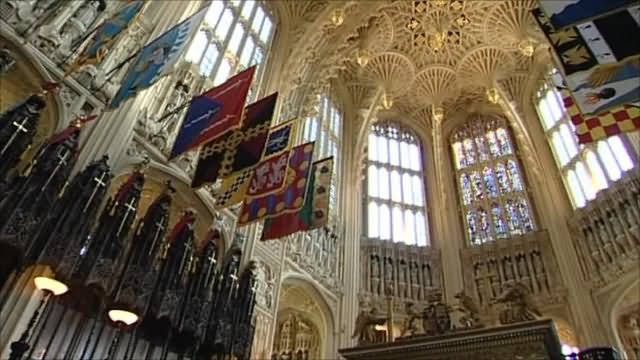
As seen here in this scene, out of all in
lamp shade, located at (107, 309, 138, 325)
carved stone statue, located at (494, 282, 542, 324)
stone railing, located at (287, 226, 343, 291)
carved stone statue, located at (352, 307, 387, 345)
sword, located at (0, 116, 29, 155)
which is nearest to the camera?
carved stone statue, located at (494, 282, 542, 324)

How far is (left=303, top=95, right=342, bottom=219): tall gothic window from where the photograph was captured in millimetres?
18891

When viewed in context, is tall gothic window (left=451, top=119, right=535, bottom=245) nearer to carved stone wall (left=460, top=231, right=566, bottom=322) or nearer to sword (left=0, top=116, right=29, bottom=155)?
carved stone wall (left=460, top=231, right=566, bottom=322)

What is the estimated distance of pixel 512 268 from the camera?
17.6m

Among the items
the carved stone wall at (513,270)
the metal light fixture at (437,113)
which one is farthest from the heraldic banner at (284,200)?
the metal light fixture at (437,113)

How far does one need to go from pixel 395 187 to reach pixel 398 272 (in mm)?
4608

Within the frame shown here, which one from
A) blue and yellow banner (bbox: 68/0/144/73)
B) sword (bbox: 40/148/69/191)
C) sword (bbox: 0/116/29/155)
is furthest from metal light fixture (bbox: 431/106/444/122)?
sword (bbox: 0/116/29/155)

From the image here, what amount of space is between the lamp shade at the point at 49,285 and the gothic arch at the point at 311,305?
7799 mm

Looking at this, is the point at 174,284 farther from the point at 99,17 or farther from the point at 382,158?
the point at 382,158

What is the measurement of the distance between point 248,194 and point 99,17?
18.8 ft

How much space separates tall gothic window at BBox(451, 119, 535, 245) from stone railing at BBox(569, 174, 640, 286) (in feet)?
8.52

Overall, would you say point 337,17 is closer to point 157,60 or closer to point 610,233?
point 157,60

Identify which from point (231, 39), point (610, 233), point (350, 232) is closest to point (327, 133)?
point (350, 232)

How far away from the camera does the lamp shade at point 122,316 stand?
8.80 m

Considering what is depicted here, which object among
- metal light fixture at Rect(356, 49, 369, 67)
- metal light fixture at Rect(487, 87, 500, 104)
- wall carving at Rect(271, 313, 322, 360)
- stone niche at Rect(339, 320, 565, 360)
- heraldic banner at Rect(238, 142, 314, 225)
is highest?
metal light fixture at Rect(356, 49, 369, 67)
